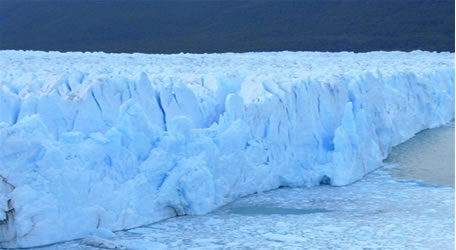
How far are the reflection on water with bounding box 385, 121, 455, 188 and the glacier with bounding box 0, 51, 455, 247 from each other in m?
0.22

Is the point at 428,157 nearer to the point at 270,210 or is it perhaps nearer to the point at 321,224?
the point at 270,210

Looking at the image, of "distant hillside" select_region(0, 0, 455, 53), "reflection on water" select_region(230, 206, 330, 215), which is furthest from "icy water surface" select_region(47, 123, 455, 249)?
"distant hillside" select_region(0, 0, 455, 53)

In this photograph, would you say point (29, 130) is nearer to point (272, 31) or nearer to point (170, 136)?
point (170, 136)

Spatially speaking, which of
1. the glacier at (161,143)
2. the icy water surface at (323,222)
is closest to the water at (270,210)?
the icy water surface at (323,222)

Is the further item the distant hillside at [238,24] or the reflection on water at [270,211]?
the distant hillside at [238,24]

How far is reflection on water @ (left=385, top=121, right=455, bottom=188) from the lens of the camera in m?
5.53

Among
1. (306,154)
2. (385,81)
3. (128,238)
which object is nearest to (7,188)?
(128,238)

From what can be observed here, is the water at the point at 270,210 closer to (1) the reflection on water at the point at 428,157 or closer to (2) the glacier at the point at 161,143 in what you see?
(2) the glacier at the point at 161,143

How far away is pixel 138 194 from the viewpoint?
13.7 feet

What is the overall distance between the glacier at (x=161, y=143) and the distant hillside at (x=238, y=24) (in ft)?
43.9

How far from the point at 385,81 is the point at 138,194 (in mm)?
4164

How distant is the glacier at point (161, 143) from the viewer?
150 inches

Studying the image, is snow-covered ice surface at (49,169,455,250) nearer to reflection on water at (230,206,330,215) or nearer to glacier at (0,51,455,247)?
reflection on water at (230,206,330,215)

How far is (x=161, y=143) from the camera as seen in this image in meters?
4.44
